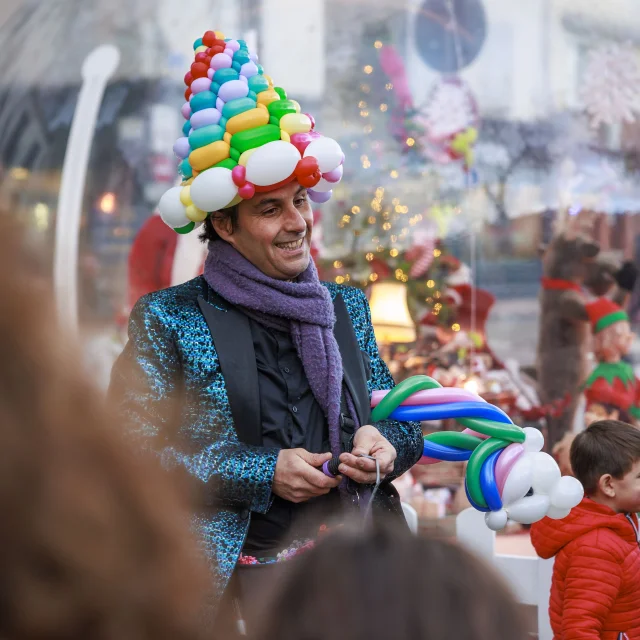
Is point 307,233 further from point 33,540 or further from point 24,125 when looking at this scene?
point 24,125

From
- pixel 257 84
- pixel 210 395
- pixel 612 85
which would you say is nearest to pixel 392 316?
pixel 612 85

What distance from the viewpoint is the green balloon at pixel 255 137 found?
84.2 inches

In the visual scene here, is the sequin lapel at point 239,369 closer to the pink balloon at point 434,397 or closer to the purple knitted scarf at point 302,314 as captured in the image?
the purple knitted scarf at point 302,314

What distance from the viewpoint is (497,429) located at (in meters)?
2.28

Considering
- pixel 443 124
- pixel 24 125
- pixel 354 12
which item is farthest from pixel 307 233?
pixel 24 125

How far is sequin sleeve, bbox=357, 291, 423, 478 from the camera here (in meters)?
2.09

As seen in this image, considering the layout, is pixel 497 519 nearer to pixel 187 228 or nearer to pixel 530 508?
pixel 530 508

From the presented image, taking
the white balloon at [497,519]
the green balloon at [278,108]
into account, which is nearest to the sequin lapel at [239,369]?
the green balloon at [278,108]

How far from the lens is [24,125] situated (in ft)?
22.5

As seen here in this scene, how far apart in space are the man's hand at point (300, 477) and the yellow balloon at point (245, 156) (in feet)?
2.07

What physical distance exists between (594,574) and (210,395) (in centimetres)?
104

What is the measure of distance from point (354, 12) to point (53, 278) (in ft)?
19.4

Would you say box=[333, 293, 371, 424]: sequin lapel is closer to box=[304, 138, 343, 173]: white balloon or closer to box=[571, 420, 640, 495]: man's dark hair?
box=[304, 138, 343, 173]: white balloon

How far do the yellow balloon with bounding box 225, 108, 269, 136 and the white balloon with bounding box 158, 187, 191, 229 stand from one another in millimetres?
196
